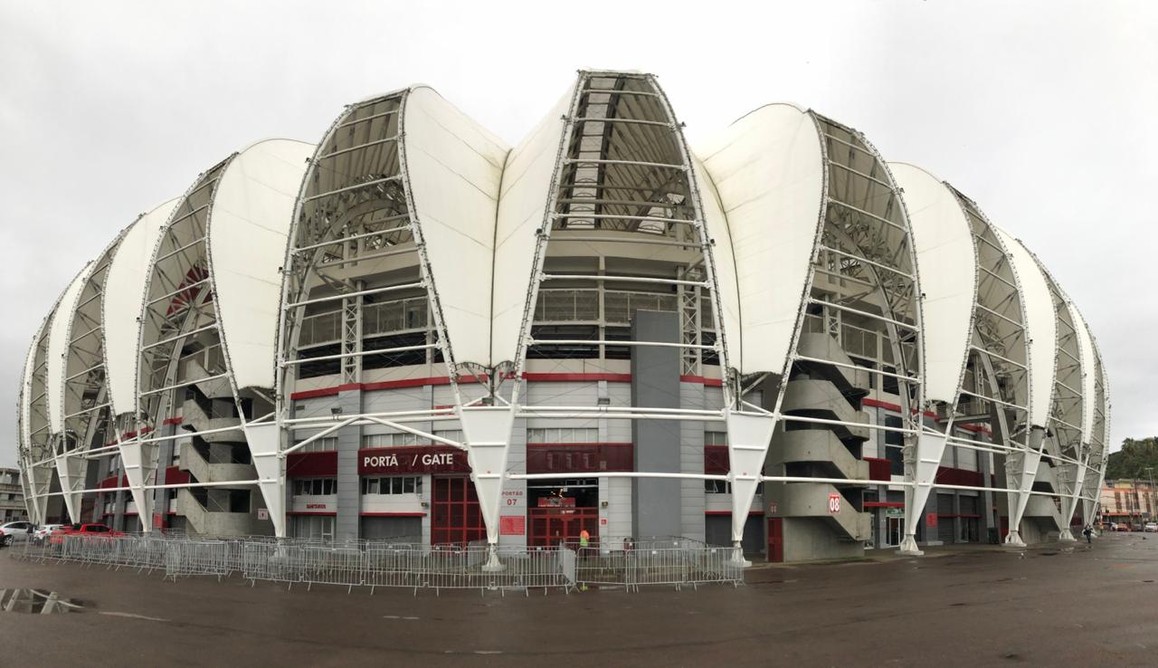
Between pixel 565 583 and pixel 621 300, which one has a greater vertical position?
pixel 621 300

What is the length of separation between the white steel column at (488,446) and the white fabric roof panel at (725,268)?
9462 mm

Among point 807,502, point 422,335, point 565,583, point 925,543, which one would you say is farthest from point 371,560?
point 925,543

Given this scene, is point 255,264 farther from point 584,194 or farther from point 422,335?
point 584,194

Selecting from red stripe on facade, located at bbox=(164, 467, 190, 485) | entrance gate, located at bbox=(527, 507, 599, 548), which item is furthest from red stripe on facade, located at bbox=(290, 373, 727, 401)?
red stripe on facade, located at bbox=(164, 467, 190, 485)

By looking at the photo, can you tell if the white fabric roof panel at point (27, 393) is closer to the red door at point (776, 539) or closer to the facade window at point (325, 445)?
the facade window at point (325, 445)

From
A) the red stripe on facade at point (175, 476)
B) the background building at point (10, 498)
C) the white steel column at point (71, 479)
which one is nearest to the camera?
the red stripe on facade at point (175, 476)

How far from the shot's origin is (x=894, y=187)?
38281 mm

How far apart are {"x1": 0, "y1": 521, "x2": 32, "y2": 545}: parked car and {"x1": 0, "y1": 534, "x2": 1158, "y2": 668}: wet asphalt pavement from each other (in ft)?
94.9

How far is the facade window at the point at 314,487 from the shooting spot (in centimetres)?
4125

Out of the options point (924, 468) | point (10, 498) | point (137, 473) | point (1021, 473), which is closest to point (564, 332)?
point (924, 468)

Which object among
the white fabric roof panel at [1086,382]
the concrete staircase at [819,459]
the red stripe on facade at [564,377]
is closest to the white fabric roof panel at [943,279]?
the concrete staircase at [819,459]

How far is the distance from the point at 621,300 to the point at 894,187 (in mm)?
14099

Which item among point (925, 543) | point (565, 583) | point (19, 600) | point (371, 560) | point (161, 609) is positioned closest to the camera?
point (161, 609)

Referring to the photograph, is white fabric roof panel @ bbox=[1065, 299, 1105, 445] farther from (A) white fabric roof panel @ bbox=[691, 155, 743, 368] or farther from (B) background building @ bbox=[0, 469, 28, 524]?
(B) background building @ bbox=[0, 469, 28, 524]
